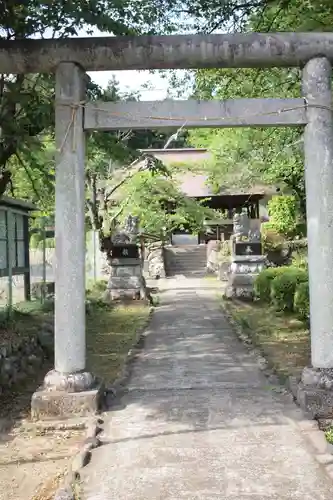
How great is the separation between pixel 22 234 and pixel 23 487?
296 inches

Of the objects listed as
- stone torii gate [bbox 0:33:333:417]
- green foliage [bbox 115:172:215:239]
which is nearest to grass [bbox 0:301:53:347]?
stone torii gate [bbox 0:33:333:417]

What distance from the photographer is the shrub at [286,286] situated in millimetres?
13086

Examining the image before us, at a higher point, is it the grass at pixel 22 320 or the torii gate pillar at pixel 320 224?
the torii gate pillar at pixel 320 224

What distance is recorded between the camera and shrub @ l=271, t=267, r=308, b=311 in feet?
42.9

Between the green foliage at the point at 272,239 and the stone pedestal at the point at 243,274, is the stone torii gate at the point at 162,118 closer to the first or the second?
the stone pedestal at the point at 243,274

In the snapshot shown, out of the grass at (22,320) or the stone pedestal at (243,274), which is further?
the stone pedestal at (243,274)

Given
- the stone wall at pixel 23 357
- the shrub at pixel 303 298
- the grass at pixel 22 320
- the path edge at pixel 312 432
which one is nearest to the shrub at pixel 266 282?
the shrub at pixel 303 298

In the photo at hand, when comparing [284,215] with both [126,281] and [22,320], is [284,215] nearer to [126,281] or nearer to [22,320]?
[126,281]

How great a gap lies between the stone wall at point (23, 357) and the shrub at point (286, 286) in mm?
6080

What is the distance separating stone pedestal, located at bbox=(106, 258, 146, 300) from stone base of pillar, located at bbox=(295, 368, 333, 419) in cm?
1172

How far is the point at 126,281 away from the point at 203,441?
41.9ft

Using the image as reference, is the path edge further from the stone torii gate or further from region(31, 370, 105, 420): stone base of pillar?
region(31, 370, 105, 420): stone base of pillar

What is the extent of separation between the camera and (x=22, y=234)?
1141cm

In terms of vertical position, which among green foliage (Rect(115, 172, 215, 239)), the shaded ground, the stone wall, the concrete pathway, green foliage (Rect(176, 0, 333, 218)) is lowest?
the shaded ground
